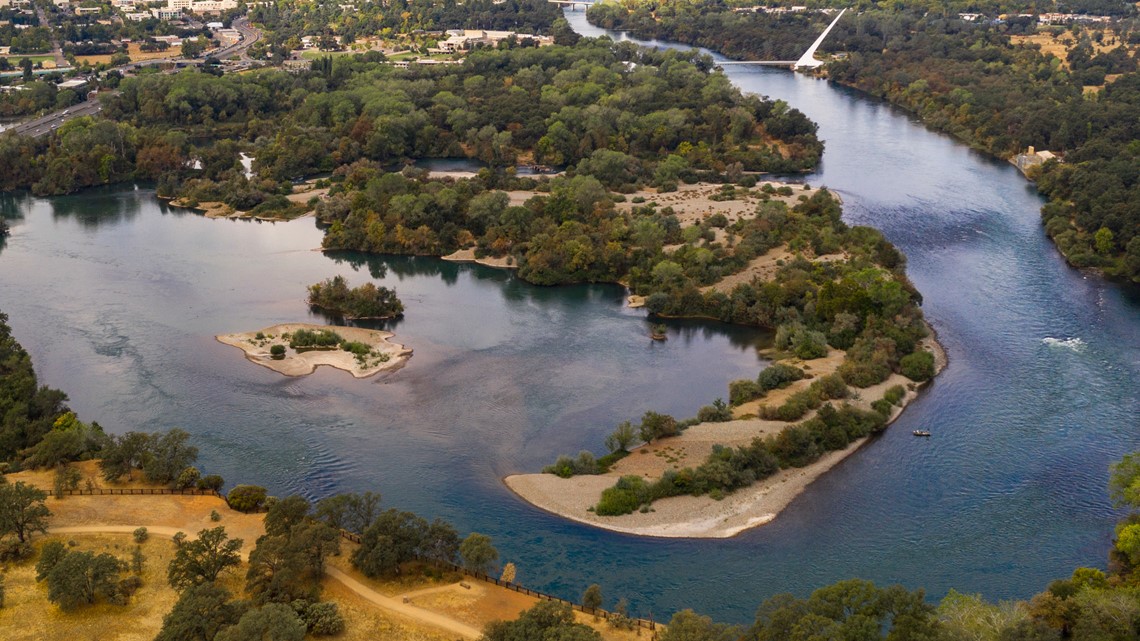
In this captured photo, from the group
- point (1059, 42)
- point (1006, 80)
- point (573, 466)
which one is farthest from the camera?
point (1059, 42)

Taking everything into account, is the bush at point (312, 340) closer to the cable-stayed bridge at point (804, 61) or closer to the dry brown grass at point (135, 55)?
the dry brown grass at point (135, 55)

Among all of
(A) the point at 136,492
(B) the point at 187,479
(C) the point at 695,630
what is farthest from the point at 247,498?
(C) the point at 695,630

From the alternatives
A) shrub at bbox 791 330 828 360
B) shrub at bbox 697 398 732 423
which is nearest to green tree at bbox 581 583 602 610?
shrub at bbox 697 398 732 423

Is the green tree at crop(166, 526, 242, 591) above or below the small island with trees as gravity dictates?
below

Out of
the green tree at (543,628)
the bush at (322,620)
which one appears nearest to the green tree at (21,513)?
the bush at (322,620)

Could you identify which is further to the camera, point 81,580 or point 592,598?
point 592,598

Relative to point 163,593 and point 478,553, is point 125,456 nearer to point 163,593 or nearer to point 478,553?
point 163,593

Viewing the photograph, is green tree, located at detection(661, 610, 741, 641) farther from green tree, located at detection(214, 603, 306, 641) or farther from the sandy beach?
the sandy beach
